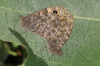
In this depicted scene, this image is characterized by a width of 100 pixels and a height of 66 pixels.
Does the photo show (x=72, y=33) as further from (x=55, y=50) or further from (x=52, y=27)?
(x=55, y=50)

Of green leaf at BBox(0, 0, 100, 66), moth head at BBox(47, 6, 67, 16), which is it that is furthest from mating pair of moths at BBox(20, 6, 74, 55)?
green leaf at BBox(0, 0, 100, 66)

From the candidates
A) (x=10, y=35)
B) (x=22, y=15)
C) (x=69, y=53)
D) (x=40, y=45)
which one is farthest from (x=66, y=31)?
(x=10, y=35)

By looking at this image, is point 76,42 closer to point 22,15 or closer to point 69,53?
point 69,53

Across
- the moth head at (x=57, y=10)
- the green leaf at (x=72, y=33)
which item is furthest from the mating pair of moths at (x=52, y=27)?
the green leaf at (x=72, y=33)

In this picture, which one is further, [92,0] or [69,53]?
[69,53]

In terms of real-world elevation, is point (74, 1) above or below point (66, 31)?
above

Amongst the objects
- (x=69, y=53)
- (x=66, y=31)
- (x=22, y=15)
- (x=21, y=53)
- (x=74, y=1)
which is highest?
(x=74, y=1)
